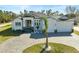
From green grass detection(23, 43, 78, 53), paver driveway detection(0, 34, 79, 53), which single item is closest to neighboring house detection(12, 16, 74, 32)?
paver driveway detection(0, 34, 79, 53)

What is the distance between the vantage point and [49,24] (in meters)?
7.34

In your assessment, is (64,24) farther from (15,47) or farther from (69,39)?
(15,47)

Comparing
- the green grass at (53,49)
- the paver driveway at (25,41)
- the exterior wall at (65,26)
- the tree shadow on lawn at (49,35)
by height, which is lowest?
the green grass at (53,49)

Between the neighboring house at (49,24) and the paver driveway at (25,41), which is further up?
the neighboring house at (49,24)

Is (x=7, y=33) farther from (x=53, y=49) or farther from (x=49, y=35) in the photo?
(x=53, y=49)

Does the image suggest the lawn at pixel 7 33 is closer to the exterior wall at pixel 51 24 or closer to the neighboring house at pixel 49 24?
the neighboring house at pixel 49 24

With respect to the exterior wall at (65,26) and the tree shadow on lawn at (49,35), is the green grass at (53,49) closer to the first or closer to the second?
the tree shadow on lawn at (49,35)

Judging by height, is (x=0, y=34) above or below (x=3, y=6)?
below

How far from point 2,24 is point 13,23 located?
0.58 ft

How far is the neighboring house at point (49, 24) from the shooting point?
7340 millimetres

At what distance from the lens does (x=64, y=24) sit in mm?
7375

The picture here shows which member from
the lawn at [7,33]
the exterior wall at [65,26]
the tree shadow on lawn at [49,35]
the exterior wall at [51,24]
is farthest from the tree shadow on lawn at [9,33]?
the exterior wall at [65,26]

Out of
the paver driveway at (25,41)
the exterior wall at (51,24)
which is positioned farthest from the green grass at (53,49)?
the exterior wall at (51,24)
